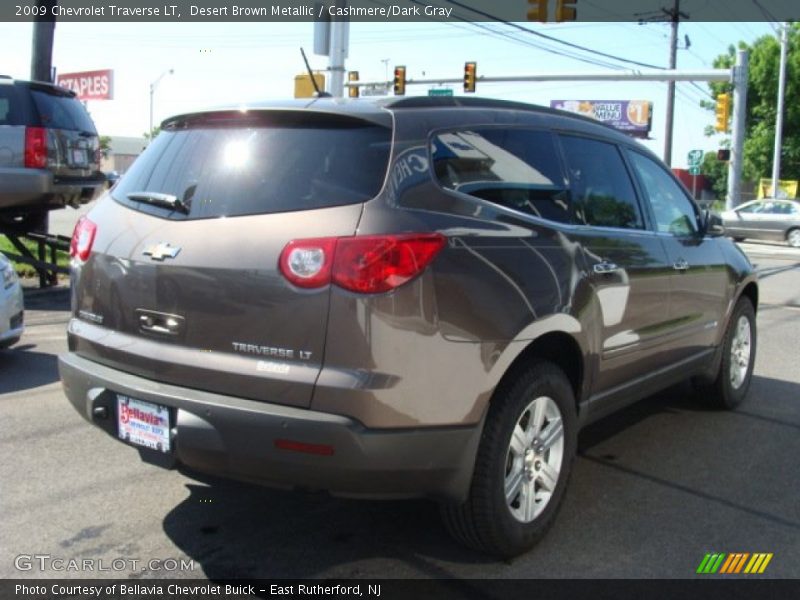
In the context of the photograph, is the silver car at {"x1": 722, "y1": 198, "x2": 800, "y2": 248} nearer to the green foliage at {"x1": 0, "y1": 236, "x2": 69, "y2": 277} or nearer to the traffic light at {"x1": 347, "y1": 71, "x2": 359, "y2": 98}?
the traffic light at {"x1": 347, "y1": 71, "x2": 359, "y2": 98}

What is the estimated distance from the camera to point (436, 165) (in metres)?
3.26

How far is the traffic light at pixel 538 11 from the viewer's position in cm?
1909

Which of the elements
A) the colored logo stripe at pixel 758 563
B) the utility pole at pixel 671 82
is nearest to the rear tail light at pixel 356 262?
the colored logo stripe at pixel 758 563

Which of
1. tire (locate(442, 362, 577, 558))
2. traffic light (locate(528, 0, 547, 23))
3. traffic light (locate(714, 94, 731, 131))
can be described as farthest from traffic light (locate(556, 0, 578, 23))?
tire (locate(442, 362, 577, 558))

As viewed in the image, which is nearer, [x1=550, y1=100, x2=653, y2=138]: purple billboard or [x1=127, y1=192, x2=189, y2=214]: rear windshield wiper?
[x1=127, y1=192, x2=189, y2=214]: rear windshield wiper

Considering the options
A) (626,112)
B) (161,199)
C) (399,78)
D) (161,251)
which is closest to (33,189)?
(161,199)

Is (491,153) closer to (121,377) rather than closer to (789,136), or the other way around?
(121,377)

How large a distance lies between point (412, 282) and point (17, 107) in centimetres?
842

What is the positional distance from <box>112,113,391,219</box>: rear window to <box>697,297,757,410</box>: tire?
3.61m

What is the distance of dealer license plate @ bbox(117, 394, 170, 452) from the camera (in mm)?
3150

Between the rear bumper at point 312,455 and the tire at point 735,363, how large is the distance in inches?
128

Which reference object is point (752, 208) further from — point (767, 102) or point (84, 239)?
point (84, 239)

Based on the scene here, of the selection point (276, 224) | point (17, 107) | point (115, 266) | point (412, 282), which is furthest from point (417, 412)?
point (17, 107)

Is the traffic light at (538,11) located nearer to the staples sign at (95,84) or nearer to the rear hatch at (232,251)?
the rear hatch at (232,251)
